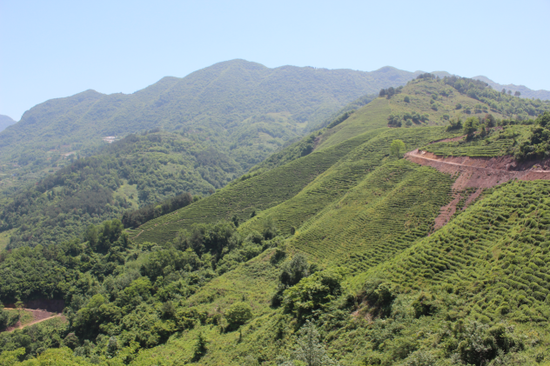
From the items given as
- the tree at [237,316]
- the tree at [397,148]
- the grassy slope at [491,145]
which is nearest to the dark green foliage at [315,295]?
the tree at [237,316]

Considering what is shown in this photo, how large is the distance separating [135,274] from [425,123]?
106m

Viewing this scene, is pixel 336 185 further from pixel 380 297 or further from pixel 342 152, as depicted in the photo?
pixel 380 297

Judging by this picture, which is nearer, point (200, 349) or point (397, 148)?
point (200, 349)

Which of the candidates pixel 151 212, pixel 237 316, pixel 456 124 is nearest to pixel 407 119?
pixel 456 124

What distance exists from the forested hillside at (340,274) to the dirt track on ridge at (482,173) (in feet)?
0.79

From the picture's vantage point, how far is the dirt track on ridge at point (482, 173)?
3659 cm

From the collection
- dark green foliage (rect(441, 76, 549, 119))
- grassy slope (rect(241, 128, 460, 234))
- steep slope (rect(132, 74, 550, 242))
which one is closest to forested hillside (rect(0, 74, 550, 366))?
grassy slope (rect(241, 128, 460, 234))

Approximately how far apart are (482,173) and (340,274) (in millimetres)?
26125

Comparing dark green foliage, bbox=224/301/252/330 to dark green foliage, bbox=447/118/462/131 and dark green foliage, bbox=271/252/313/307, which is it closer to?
dark green foliage, bbox=271/252/313/307

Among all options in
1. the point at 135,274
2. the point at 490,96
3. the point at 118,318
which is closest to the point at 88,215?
the point at 135,274

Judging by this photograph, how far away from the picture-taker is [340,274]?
32906 mm

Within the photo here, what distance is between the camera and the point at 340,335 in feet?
80.1

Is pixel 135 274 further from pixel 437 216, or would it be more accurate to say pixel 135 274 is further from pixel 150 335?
pixel 437 216

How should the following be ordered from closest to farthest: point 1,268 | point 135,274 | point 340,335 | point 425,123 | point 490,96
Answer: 1. point 340,335
2. point 135,274
3. point 1,268
4. point 425,123
5. point 490,96
